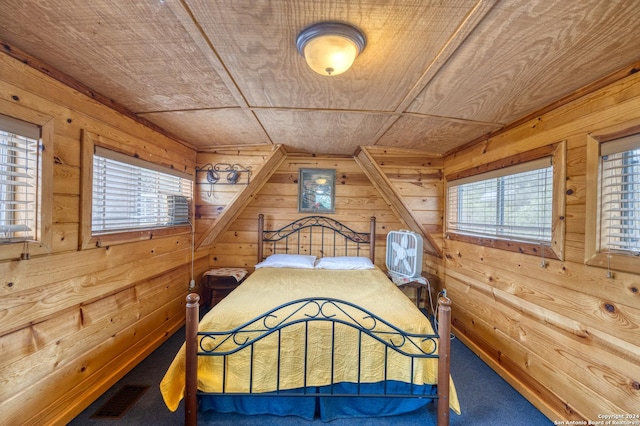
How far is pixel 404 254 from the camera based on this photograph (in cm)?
285

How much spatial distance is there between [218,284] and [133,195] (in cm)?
157

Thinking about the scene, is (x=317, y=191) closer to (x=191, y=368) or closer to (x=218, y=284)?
(x=218, y=284)

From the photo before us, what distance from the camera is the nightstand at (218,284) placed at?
3199 millimetres

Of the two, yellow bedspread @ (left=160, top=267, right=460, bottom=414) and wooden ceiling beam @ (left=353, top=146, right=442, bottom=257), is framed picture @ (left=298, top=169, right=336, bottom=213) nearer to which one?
wooden ceiling beam @ (left=353, top=146, right=442, bottom=257)

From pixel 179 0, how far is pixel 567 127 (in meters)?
2.31

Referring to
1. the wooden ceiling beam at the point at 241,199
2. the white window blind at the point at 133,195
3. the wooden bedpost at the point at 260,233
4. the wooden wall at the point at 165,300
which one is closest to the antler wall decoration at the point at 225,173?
the wooden ceiling beam at the point at 241,199

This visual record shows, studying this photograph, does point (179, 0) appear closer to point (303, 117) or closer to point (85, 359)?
point (303, 117)

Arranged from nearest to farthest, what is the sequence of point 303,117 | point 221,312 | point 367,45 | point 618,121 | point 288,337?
point 367,45, point 618,121, point 288,337, point 221,312, point 303,117

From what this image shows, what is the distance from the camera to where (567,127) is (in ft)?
5.49

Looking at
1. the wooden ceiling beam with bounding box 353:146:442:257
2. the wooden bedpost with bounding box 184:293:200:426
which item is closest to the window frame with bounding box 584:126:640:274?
the wooden ceiling beam with bounding box 353:146:442:257

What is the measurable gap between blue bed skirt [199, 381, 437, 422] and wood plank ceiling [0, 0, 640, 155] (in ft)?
6.39

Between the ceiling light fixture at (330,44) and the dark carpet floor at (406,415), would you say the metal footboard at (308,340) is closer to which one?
the dark carpet floor at (406,415)

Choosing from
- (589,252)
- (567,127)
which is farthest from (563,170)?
(589,252)

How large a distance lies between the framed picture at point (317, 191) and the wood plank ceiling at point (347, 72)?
1.38 meters
